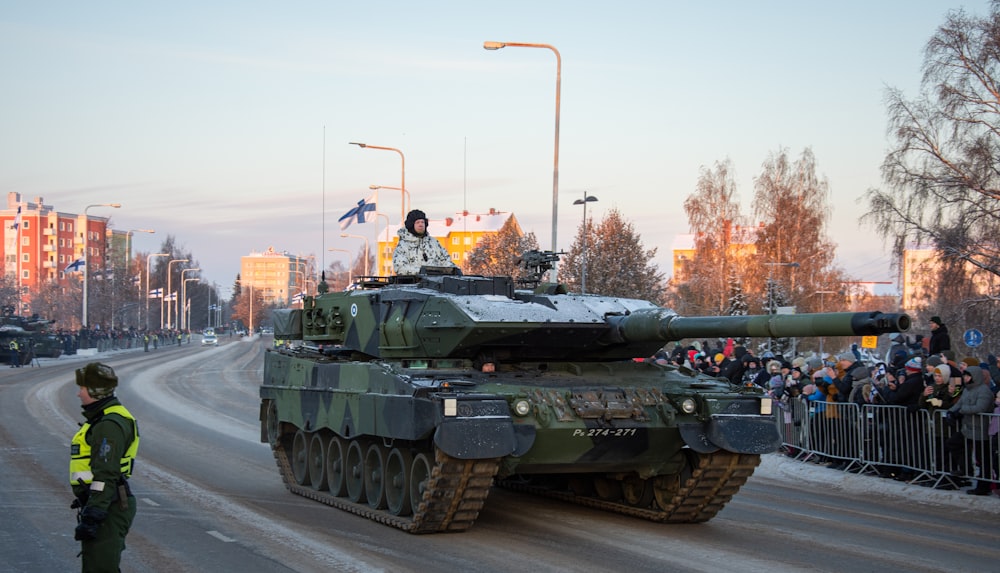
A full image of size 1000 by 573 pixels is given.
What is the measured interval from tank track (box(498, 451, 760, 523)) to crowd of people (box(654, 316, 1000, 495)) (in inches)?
111

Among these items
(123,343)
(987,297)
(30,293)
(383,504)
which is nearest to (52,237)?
(30,293)

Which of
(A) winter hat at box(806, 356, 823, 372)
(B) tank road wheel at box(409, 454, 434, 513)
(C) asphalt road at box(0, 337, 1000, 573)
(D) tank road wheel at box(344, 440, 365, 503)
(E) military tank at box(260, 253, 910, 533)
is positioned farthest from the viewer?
(A) winter hat at box(806, 356, 823, 372)

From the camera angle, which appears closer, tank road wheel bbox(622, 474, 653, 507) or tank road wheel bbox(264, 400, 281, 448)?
tank road wheel bbox(622, 474, 653, 507)

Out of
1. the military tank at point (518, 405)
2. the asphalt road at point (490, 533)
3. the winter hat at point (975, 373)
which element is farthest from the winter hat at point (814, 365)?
the military tank at point (518, 405)

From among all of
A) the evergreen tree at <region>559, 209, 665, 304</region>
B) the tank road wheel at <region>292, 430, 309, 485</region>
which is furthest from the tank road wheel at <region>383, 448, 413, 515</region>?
the evergreen tree at <region>559, 209, 665, 304</region>

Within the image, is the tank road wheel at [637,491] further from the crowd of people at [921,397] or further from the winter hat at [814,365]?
the winter hat at [814,365]

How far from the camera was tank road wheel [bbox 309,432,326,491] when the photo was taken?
542 inches

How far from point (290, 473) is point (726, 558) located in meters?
6.83

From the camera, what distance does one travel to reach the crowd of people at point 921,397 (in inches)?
523

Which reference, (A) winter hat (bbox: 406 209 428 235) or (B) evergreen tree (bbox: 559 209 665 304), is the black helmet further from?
(B) evergreen tree (bbox: 559 209 665 304)

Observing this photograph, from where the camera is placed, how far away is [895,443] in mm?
14852

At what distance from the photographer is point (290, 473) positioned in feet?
48.4

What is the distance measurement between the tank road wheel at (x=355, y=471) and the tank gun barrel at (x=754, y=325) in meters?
3.14

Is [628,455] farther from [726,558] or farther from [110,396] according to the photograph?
[110,396]
